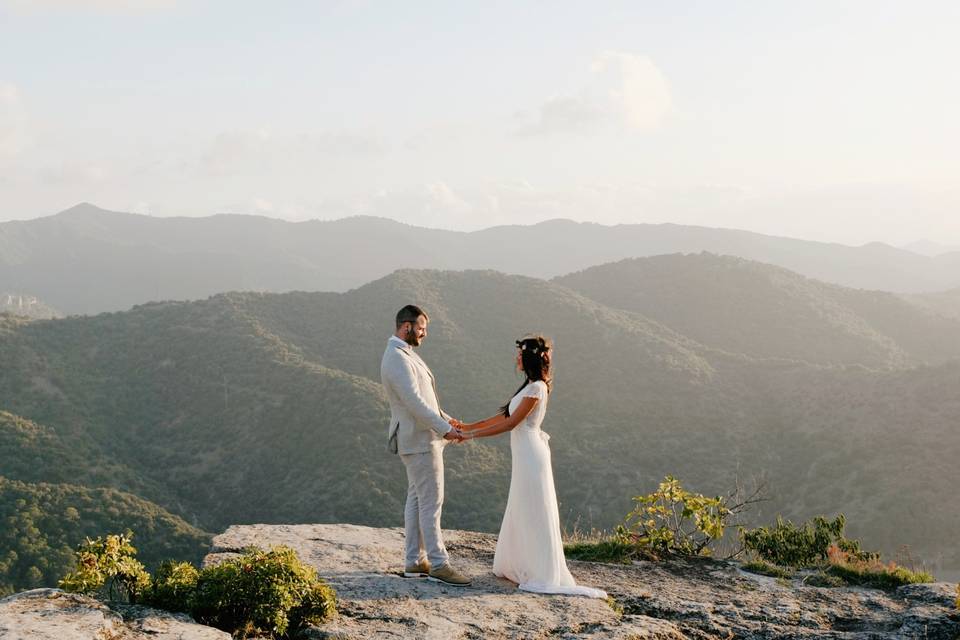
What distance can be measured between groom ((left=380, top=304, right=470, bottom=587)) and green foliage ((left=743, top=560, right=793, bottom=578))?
3.45 meters

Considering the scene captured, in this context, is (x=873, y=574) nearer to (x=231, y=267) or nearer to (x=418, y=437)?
(x=418, y=437)

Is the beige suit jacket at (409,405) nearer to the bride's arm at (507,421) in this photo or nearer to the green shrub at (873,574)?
the bride's arm at (507,421)

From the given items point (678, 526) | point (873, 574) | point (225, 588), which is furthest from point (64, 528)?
point (873, 574)

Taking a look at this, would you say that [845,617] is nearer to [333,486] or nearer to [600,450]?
[333,486]

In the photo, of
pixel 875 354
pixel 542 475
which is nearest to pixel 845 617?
pixel 542 475

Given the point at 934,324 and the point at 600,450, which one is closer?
the point at 600,450

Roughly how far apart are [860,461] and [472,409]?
1952 cm

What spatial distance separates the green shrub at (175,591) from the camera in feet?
15.7

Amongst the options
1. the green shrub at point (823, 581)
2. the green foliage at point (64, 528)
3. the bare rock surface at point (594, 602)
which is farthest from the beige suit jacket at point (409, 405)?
the green foliage at point (64, 528)

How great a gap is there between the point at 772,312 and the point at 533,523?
197 ft

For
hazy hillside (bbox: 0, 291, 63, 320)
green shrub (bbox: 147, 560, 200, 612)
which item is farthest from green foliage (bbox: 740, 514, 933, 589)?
hazy hillside (bbox: 0, 291, 63, 320)

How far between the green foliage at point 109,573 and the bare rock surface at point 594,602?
1.15 m

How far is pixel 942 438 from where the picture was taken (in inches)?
1330

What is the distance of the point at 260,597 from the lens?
4734 mm
